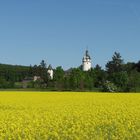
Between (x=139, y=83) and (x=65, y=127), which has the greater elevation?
(x=139, y=83)

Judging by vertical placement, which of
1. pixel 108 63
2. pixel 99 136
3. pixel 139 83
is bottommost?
pixel 99 136

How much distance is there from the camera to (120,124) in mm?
13766

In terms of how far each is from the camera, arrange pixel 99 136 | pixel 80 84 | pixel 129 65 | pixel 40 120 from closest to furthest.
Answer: pixel 99 136 → pixel 40 120 → pixel 80 84 → pixel 129 65

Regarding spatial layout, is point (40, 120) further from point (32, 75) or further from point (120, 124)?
point (32, 75)

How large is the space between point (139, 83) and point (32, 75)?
101 metres

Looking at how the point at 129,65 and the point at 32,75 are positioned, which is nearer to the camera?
the point at 129,65

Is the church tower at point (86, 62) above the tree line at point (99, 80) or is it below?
above

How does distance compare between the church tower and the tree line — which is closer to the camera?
the tree line

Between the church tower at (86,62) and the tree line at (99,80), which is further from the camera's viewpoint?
the church tower at (86,62)

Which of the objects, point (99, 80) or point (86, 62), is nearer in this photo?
point (99, 80)

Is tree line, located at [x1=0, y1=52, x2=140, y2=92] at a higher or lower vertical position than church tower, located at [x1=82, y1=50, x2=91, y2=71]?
lower

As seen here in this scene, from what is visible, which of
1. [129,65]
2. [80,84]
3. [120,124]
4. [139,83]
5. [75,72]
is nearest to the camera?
[120,124]

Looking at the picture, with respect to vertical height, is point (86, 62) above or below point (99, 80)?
above

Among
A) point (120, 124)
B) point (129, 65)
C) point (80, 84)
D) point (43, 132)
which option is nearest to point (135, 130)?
point (120, 124)
